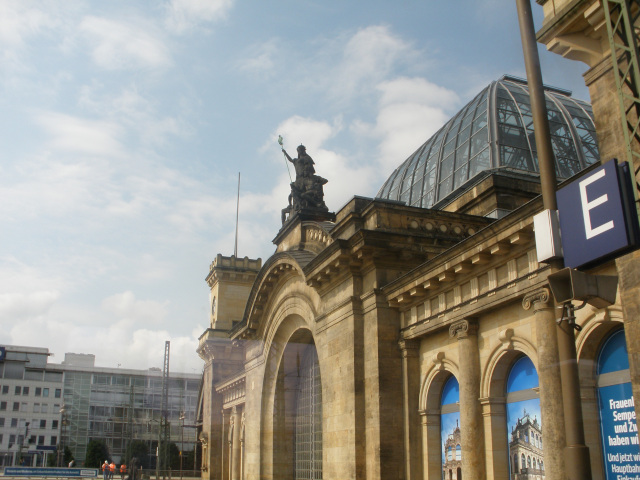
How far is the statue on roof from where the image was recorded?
27344 mm

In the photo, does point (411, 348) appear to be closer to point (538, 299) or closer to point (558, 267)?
point (538, 299)

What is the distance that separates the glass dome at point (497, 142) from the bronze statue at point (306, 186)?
212 inches

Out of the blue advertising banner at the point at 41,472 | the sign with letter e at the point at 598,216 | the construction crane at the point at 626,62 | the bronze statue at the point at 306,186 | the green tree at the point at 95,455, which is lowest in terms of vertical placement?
the blue advertising banner at the point at 41,472

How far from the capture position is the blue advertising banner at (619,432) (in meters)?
11.5

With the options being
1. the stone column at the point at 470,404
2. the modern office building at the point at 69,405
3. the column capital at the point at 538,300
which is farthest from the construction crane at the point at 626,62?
the modern office building at the point at 69,405

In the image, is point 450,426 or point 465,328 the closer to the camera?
point 465,328

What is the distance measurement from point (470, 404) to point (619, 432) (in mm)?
4315

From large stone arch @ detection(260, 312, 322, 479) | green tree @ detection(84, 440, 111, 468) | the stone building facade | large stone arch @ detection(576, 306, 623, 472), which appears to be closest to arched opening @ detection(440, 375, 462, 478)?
the stone building facade

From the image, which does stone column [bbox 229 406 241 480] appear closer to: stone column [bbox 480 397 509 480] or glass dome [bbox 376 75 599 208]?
glass dome [bbox 376 75 599 208]

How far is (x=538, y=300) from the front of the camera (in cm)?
1355

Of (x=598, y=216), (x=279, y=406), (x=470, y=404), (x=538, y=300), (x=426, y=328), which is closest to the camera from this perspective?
(x=598, y=216)

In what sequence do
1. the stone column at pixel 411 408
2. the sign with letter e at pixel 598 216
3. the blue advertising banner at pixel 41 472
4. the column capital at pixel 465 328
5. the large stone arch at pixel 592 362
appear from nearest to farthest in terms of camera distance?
the sign with letter e at pixel 598 216, the large stone arch at pixel 592 362, the column capital at pixel 465 328, the stone column at pixel 411 408, the blue advertising banner at pixel 41 472

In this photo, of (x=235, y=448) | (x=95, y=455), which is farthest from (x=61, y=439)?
(x=235, y=448)

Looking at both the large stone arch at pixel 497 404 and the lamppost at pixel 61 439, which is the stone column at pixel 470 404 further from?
the lamppost at pixel 61 439
